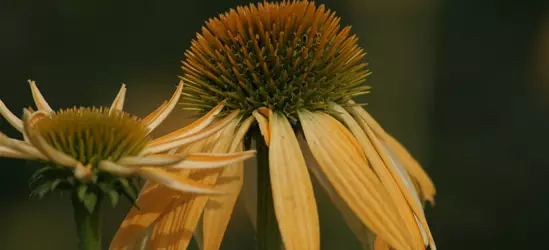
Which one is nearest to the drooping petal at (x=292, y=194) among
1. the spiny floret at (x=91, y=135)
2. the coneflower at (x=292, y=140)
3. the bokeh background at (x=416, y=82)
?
the coneflower at (x=292, y=140)

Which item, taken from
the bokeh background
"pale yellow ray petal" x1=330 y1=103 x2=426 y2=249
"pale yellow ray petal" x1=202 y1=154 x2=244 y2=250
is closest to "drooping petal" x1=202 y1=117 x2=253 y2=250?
"pale yellow ray petal" x1=202 y1=154 x2=244 y2=250

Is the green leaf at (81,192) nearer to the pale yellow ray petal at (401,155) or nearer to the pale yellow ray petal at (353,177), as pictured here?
the pale yellow ray petal at (353,177)

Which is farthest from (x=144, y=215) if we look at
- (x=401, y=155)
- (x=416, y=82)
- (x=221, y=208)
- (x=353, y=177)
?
(x=416, y=82)

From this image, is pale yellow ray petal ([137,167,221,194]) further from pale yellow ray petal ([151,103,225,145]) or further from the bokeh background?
the bokeh background

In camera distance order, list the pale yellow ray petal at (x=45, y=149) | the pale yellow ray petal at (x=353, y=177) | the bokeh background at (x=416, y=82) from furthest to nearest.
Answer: the bokeh background at (x=416, y=82) < the pale yellow ray petal at (x=353, y=177) < the pale yellow ray petal at (x=45, y=149)

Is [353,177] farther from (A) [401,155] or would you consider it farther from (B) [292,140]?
(A) [401,155]
